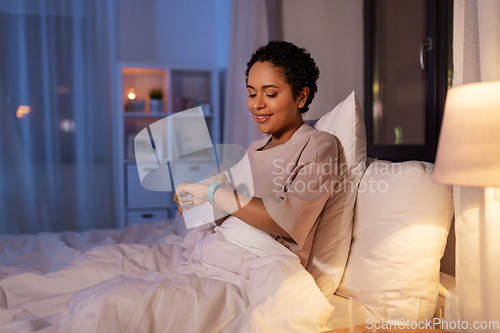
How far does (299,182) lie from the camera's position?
101cm

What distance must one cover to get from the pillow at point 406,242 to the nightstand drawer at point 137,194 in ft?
7.49

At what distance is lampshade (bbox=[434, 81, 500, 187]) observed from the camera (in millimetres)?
649

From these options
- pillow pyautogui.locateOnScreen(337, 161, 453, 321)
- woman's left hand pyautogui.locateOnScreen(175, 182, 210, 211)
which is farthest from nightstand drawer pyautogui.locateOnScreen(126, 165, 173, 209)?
pillow pyautogui.locateOnScreen(337, 161, 453, 321)

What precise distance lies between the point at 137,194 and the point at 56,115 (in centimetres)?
94

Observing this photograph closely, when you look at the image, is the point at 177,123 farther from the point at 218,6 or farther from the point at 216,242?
the point at 216,242

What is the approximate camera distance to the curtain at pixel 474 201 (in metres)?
0.82

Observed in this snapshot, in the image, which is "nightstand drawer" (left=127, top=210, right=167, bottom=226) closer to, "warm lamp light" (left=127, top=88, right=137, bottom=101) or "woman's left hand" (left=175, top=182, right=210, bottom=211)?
"warm lamp light" (left=127, top=88, right=137, bottom=101)

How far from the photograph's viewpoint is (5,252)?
142 centimetres

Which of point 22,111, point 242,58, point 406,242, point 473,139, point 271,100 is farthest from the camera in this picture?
point 22,111

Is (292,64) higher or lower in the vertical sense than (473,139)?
higher

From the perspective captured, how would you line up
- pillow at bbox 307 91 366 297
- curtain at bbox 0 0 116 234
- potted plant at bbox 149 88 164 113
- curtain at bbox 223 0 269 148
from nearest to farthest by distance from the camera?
pillow at bbox 307 91 366 297 < curtain at bbox 223 0 269 148 < curtain at bbox 0 0 116 234 < potted plant at bbox 149 88 164 113

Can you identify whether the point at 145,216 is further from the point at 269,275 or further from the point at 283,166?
the point at 269,275

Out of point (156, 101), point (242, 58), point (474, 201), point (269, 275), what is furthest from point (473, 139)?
point (156, 101)

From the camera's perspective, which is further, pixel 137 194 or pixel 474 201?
pixel 137 194
